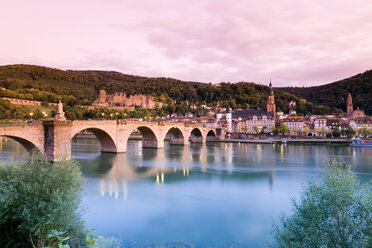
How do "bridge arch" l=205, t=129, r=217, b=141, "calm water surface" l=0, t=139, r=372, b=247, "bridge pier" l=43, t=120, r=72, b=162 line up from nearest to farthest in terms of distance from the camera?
"calm water surface" l=0, t=139, r=372, b=247, "bridge pier" l=43, t=120, r=72, b=162, "bridge arch" l=205, t=129, r=217, b=141

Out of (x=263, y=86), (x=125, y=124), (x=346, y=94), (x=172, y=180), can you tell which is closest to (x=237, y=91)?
(x=263, y=86)

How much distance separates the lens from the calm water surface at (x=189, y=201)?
28.3 ft

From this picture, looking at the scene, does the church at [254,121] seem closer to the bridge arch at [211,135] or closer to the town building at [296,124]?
the town building at [296,124]

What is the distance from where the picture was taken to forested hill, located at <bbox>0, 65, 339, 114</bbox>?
80.0m

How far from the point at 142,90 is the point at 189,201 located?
107691mm

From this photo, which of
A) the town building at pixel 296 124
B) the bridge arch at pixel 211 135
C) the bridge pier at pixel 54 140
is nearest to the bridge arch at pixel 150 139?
the bridge pier at pixel 54 140

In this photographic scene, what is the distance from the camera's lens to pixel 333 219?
6227mm

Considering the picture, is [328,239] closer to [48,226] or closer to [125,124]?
[48,226]

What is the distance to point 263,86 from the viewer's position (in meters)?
124

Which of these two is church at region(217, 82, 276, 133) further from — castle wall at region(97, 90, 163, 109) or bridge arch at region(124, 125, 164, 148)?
bridge arch at region(124, 125, 164, 148)

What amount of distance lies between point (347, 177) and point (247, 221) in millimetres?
3761

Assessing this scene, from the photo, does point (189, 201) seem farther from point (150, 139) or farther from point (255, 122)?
point (255, 122)

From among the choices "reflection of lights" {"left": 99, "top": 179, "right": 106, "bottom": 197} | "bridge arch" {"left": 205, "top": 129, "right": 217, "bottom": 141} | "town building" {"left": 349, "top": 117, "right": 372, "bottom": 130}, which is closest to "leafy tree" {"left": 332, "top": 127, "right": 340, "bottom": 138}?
"town building" {"left": 349, "top": 117, "right": 372, "bottom": 130}

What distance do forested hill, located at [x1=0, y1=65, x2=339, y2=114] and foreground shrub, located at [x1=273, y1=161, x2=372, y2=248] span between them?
225 ft
